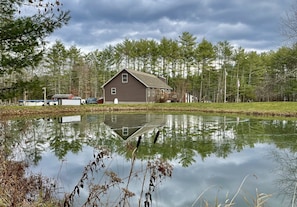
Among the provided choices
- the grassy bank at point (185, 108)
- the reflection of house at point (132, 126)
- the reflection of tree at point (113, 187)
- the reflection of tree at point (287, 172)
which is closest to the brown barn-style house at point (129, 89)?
the grassy bank at point (185, 108)

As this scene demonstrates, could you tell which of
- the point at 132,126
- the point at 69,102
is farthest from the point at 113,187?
the point at 69,102

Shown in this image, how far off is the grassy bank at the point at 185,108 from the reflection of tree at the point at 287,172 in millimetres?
15393

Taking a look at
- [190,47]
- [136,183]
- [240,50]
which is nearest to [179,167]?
[136,183]

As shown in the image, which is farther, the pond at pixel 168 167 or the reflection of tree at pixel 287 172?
the reflection of tree at pixel 287 172

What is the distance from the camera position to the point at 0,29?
539 centimetres

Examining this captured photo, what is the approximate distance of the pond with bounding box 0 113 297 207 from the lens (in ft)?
14.4

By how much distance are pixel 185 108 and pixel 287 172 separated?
75.4 feet

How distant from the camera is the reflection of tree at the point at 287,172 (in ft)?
17.3

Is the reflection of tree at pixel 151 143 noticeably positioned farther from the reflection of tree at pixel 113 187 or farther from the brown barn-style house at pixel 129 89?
the brown barn-style house at pixel 129 89

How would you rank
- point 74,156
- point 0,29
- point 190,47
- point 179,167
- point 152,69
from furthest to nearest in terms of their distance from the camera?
point 152,69 < point 190,47 < point 74,156 < point 179,167 < point 0,29

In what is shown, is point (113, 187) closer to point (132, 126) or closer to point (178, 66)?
point (132, 126)

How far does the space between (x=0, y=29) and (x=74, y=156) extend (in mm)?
4154

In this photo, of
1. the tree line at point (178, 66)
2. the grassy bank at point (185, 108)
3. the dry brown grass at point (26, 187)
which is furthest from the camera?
the tree line at point (178, 66)

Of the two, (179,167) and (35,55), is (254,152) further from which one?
(35,55)
